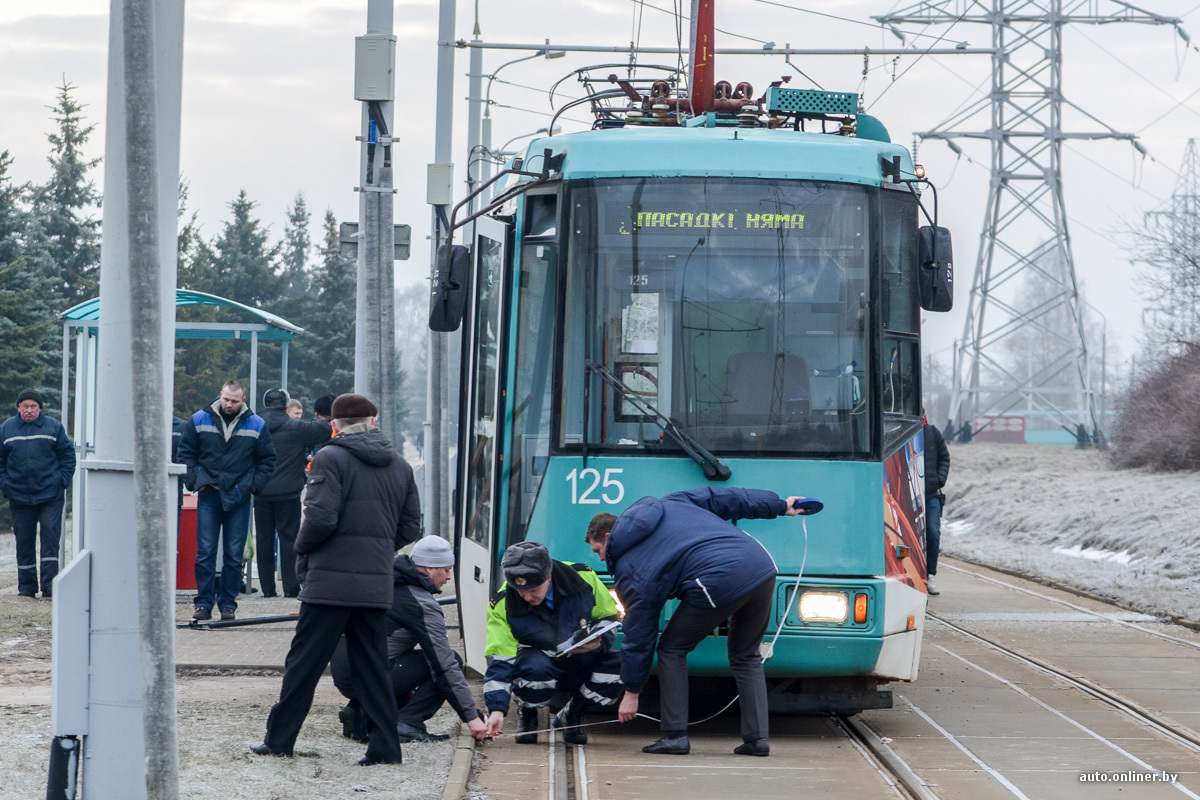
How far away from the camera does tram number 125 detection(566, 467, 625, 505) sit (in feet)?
27.0

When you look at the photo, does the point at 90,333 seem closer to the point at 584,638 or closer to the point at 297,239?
the point at 584,638

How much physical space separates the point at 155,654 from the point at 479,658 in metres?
4.14

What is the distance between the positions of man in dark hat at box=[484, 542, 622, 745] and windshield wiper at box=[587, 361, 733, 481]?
80 centimetres

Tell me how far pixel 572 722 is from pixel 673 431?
162 cm

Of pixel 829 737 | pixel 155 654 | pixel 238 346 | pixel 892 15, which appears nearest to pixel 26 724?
pixel 155 654

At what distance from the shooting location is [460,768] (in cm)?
727

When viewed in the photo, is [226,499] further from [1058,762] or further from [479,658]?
[1058,762]

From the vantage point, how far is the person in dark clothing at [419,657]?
773 cm

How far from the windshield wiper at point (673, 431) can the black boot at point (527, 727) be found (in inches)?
60.3

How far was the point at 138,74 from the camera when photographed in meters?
5.14

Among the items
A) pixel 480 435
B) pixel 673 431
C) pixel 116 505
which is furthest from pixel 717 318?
pixel 116 505

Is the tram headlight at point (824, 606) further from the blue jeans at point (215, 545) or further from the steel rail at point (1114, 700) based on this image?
the blue jeans at point (215, 545)

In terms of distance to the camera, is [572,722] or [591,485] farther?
[572,722]

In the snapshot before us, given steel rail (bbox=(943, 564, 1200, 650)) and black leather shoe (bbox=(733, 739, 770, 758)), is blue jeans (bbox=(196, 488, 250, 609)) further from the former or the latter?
steel rail (bbox=(943, 564, 1200, 650))
